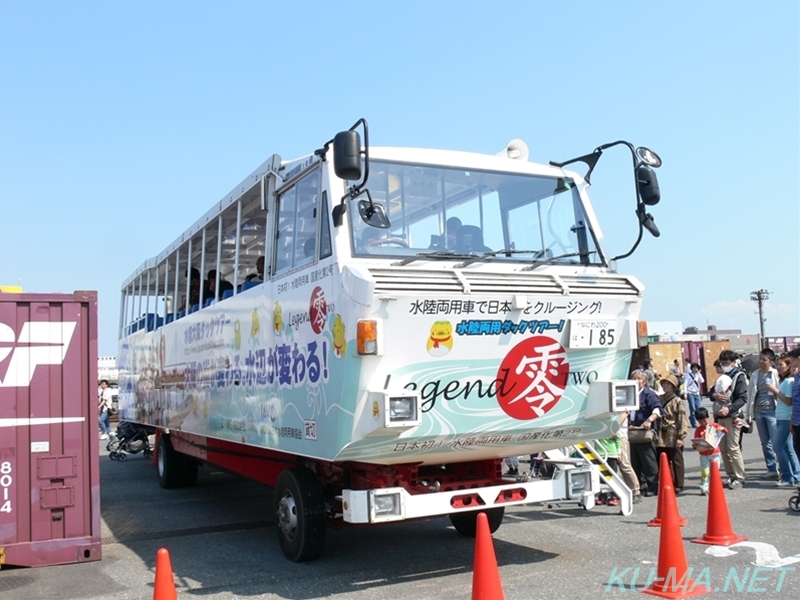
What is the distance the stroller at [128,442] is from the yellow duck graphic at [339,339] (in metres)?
12.2

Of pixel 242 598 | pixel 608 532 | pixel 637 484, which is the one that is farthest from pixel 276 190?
pixel 637 484

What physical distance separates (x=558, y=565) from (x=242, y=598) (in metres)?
2.64

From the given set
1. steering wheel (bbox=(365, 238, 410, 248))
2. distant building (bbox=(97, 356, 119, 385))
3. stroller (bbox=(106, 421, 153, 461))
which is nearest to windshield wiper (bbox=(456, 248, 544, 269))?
steering wheel (bbox=(365, 238, 410, 248))

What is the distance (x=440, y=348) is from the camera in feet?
19.6

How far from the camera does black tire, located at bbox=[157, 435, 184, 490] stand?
42.3ft

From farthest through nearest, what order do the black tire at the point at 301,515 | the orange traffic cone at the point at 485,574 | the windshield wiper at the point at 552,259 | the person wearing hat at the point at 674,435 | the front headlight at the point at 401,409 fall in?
the person wearing hat at the point at 674,435, the black tire at the point at 301,515, the windshield wiper at the point at 552,259, the front headlight at the point at 401,409, the orange traffic cone at the point at 485,574

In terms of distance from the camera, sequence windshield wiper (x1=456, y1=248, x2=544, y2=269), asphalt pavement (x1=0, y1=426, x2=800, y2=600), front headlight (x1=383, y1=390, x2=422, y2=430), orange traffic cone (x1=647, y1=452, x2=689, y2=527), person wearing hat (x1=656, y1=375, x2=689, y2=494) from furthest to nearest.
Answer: person wearing hat (x1=656, y1=375, x2=689, y2=494) < windshield wiper (x1=456, y1=248, x2=544, y2=269) < asphalt pavement (x1=0, y1=426, x2=800, y2=600) < orange traffic cone (x1=647, y1=452, x2=689, y2=527) < front headlight (x1=383, y1=390, x2=422, y2=430)

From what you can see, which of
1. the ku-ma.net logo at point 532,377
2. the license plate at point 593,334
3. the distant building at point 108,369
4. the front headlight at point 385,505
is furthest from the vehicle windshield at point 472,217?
the distant building at point 108,369

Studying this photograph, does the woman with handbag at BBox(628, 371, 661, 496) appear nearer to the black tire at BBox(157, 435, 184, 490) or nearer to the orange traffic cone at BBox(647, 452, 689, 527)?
the orange traffic cone at BBox(647, 452, 689, 527)

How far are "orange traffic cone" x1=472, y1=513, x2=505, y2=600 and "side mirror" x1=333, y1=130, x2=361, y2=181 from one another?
2.53m

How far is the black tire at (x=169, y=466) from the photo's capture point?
508 inches

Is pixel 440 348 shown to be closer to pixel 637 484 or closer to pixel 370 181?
pixel 370 181

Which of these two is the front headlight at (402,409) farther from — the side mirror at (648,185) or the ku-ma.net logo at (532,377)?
the side mirror at (648,185)

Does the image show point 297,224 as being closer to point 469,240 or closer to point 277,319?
point 277,319
